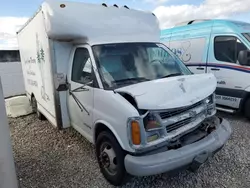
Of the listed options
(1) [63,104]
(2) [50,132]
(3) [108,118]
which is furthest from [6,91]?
(3) [108,118]

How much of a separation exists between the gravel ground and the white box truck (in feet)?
1.46

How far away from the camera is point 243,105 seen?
5359mm

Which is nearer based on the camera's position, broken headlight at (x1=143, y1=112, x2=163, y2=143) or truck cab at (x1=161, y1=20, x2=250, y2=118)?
broken headlight at (x1=143, y1=112, x2=163, y2=143)

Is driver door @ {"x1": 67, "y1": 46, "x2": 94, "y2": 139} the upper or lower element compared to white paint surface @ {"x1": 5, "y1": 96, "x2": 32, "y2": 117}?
upper

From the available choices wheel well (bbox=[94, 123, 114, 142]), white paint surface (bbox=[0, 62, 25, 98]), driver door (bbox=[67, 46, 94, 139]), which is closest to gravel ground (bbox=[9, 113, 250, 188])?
driver door (bbox=[67, 46, 94, 139])

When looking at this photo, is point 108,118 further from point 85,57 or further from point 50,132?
point 50,132

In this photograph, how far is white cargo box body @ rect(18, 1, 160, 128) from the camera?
3.54 meters

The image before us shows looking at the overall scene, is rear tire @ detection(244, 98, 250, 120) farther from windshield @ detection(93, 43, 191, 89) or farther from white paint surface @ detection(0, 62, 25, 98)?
white paint surface @ detection(0, 62, 25, 98)

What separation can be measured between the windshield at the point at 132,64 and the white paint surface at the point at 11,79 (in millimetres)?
6715

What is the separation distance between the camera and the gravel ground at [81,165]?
10.3 feet

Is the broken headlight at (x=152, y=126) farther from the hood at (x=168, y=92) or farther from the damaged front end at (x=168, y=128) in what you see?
the hood at (x=168, y=92)

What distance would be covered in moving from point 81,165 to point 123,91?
5.45 feet

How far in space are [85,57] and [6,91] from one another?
652 cm

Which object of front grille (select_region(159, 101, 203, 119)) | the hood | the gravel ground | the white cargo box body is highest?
the white cargo box body
